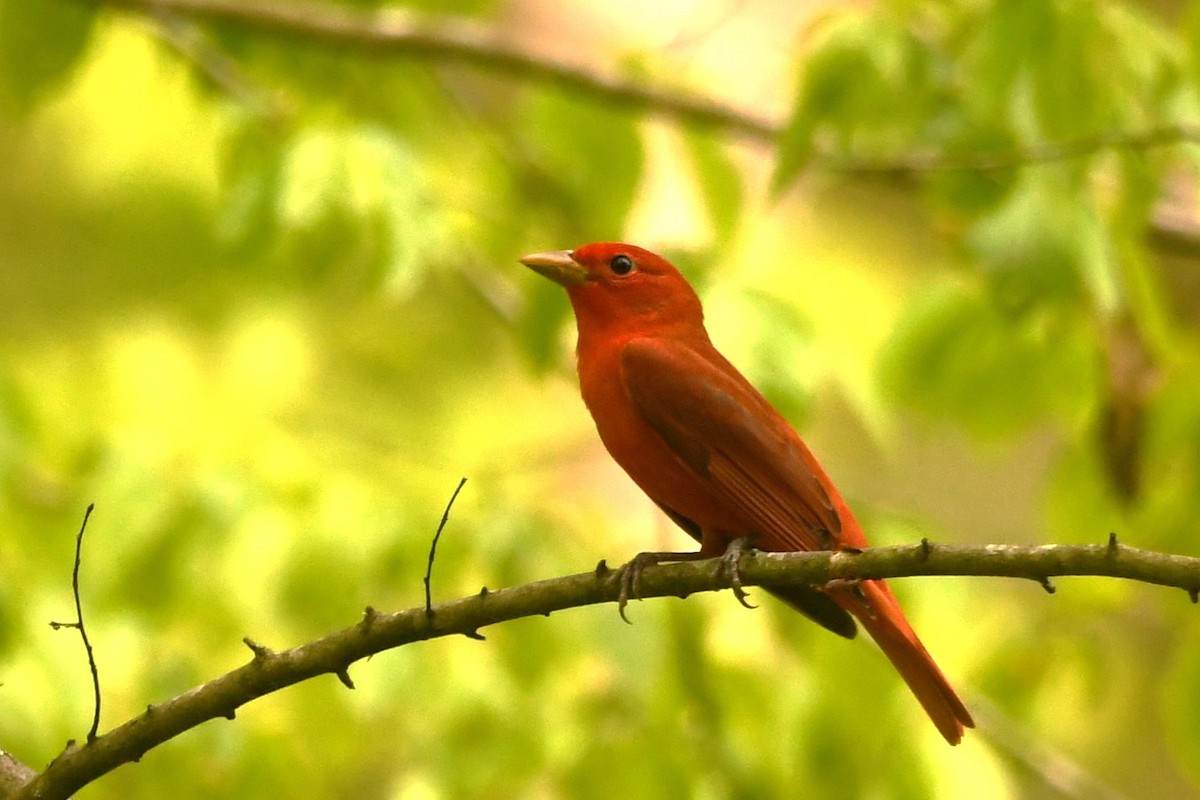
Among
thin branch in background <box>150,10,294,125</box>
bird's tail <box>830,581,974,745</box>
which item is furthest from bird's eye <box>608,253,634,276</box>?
thin branch in background <box>150,10,294,125</box>

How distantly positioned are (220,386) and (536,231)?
7.25 feet

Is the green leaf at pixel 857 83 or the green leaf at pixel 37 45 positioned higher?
the green leaf at pixel 857 83

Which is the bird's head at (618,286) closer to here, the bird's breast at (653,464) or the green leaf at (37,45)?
the bird's breast at (653,464)

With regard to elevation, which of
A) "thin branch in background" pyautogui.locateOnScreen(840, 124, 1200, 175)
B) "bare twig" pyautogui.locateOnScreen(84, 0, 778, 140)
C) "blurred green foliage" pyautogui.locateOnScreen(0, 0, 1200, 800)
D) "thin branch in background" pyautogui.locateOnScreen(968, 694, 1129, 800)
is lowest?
"thin branch in background" pyautogui.locateOnScreen(968, 694, 1129, 800)

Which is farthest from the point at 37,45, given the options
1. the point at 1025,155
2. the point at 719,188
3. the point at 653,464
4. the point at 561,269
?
the point at 1025,155

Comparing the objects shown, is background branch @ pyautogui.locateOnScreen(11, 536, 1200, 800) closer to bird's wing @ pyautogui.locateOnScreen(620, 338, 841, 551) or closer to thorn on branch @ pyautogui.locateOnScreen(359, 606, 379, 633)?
thorn on branch @ pyautogui.locateOnScreen(359, 606, 379, 633)

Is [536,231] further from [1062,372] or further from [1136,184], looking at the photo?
[1136,184]

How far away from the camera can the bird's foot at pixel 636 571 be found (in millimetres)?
2650

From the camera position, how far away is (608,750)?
4.14 meters

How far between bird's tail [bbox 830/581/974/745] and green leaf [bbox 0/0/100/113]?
8.17 ft

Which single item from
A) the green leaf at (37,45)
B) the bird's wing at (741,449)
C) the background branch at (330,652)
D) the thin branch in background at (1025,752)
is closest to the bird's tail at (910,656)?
the bird's wing at (741,449)

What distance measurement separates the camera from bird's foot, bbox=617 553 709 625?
8.69 feet

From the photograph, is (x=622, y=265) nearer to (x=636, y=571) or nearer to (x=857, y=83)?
(x=857, y=83)

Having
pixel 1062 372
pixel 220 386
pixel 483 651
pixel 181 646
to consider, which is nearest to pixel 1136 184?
pixel 1062 372
